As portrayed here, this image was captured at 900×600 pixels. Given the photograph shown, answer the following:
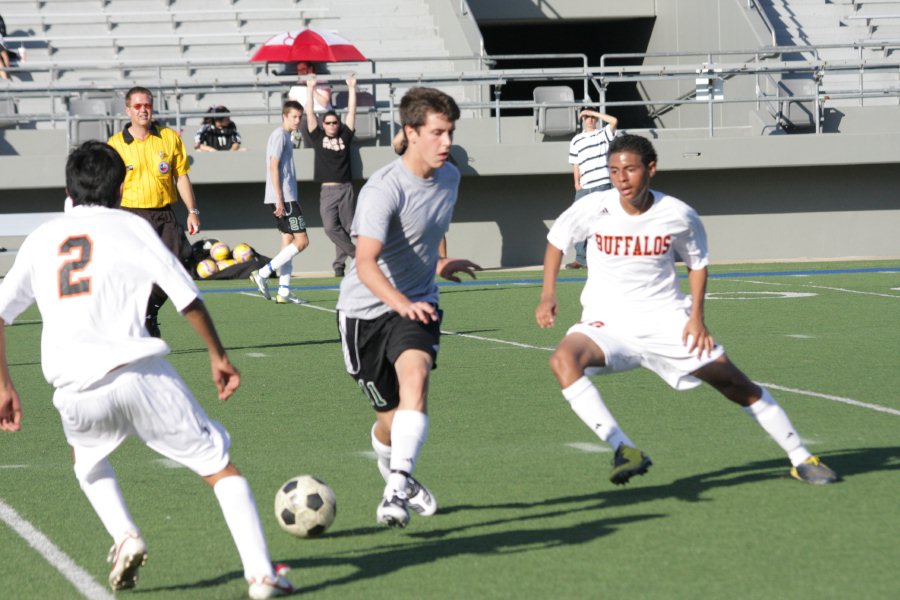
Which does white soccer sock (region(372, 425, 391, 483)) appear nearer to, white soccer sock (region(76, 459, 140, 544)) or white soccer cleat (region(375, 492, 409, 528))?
white soccer cleat (region(375, 492, 409, 528))

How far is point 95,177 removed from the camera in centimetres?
463

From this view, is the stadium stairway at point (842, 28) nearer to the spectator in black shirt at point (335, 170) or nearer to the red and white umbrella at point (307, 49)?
the red and white umbrella at point (307, 49)

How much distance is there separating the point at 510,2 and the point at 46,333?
2660 cm

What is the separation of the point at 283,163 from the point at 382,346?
36.0ft

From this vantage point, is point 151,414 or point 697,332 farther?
point 697,332

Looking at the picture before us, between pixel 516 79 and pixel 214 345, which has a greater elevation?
pixel 516 79

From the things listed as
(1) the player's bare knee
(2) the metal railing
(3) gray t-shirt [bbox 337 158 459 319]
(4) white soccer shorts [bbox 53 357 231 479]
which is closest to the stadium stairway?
(2) the metal railing

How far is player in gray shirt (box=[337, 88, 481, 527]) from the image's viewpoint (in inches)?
221

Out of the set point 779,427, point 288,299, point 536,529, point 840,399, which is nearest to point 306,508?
point 536,529

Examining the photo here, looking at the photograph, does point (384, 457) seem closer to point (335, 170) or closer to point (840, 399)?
point (840, 399)

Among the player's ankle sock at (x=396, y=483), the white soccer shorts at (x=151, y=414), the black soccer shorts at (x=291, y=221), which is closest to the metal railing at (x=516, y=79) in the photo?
the black soccer shorts at (x=291, y=221)

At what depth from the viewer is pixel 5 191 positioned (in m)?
22.4

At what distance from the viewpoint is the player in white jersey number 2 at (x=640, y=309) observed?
634cm

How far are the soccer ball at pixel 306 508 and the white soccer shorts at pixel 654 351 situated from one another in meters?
1.42
